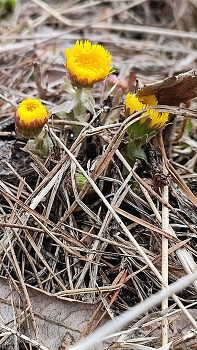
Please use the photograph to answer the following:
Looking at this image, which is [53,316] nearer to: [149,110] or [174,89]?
[149,110]

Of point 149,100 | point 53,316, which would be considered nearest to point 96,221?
point 53,316

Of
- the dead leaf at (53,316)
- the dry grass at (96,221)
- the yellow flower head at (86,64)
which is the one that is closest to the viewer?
the dead leaf at (53,316)

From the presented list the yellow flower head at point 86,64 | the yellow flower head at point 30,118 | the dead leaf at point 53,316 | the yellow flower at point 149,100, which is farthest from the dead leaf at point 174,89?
the dead leaf at point 53,316

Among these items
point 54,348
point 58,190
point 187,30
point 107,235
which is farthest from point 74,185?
point 187,30

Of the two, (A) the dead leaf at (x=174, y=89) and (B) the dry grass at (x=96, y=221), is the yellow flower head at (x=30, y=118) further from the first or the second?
(A) the dead leaf at (x=174, y=89)

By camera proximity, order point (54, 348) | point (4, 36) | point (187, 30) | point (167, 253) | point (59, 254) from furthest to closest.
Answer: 1. point (187, 30)
2. point (4, 36)
3. point (59, 254)
4. point (167, 253)
5. point (54, 348)

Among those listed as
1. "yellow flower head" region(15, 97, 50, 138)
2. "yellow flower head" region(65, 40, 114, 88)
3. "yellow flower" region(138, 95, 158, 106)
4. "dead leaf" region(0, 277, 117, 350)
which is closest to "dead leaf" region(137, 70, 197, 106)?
"yellow flower" region(138, 95, 158, 106)

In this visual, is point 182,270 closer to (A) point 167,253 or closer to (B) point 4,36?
(A) point 167,253
